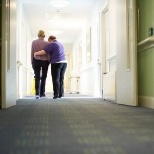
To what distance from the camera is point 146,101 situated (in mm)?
3809

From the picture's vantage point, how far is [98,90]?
7.78m

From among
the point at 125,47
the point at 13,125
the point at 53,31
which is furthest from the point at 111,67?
the point at 53,31

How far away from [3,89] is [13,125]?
165 cm

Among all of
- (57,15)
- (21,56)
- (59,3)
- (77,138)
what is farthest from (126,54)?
(57,15)

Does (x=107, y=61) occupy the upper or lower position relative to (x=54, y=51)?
lower

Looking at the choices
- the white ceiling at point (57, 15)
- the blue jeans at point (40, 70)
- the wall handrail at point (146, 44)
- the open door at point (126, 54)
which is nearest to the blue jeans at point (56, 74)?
the blue jeans at point (40, 70)

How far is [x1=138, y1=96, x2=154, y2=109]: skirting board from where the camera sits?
3.62 m

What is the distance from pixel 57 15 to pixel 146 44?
596cm

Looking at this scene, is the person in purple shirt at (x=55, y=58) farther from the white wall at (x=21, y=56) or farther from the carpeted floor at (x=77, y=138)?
the carpeted floor at (x=77, y=138)

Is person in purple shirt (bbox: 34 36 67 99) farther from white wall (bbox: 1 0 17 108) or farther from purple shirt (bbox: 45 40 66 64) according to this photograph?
white wall (bbox: 1 0 17 108)

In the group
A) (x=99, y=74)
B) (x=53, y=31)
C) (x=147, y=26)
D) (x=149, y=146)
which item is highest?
(x=53, y=31)

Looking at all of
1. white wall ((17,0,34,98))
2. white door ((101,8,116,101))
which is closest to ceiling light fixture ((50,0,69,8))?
white wall ((17,0,34,98))

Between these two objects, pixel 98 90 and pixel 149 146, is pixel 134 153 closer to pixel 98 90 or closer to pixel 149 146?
pixel 149 146

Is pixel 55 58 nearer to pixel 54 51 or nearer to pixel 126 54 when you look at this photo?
pixel 54 51
